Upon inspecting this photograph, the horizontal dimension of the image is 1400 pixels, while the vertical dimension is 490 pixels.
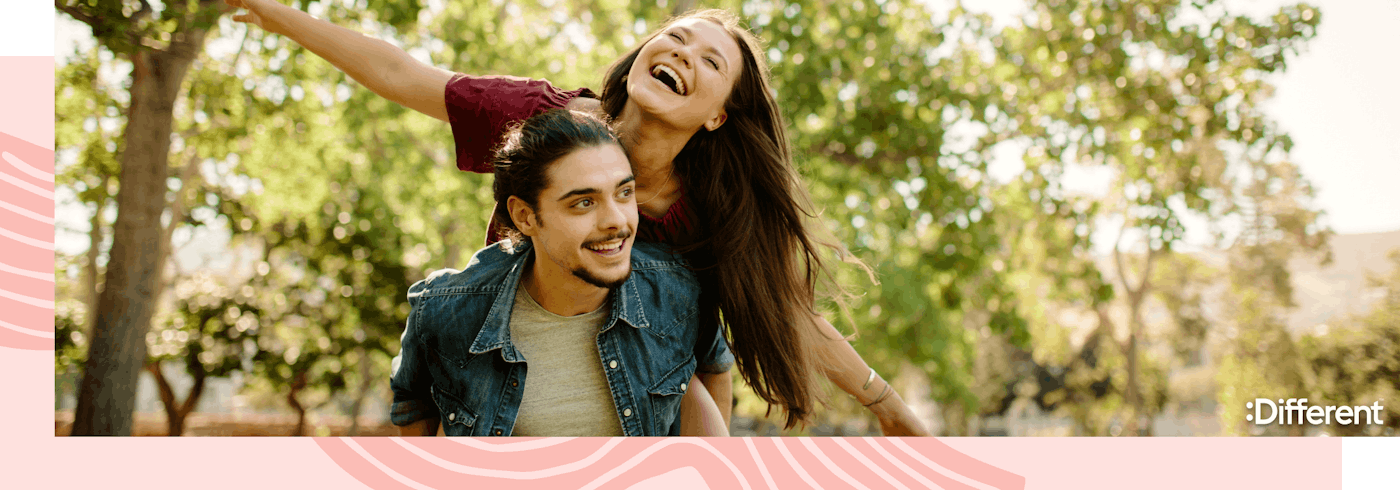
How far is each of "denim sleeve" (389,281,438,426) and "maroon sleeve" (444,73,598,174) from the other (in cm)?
43

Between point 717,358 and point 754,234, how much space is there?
36cm

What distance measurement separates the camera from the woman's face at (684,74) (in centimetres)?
220

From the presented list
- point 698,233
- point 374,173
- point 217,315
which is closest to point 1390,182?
point 698,233

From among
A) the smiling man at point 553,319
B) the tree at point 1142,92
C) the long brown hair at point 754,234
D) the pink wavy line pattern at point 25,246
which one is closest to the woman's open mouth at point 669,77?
the long brown hair at point 754,234

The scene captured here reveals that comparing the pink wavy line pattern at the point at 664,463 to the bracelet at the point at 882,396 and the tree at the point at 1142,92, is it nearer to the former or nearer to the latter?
the bracelet at the point at 882,396

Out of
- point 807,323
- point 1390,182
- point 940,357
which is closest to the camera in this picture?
point 807,323

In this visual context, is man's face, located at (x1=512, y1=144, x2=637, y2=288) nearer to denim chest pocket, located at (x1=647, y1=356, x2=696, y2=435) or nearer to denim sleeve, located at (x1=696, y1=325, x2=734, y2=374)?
denim chest pocket, located at (x1=647, y1=356, x2=696, y2=435)

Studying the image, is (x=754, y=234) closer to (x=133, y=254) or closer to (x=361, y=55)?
(x=361, y=55)

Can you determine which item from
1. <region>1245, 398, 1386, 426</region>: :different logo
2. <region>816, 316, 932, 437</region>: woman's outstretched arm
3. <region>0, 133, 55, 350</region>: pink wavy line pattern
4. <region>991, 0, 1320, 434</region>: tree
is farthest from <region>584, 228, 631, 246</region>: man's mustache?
<region>991, 0, 1320, 434</region>: tree

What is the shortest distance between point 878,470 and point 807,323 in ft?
1.57

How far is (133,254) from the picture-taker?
6422 millimetres

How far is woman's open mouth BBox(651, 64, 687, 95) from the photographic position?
2.21 m

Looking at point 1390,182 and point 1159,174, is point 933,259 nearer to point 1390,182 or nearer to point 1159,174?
point 1159,174

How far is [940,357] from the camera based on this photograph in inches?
379
